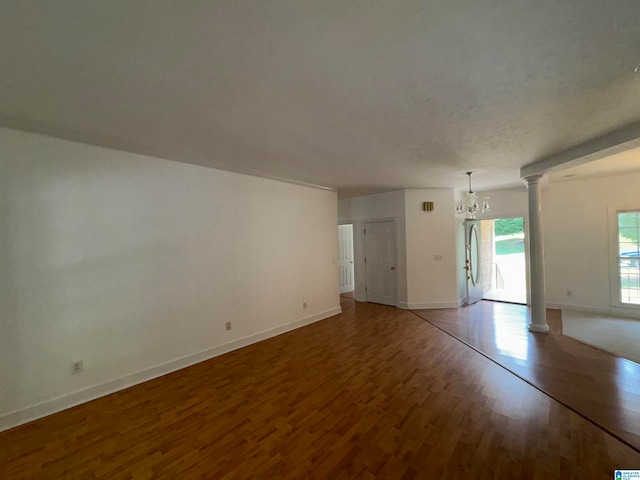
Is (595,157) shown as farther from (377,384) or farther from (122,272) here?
(122,272)

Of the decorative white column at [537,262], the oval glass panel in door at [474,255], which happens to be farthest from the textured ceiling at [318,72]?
the oval glass panel in door at [474,255]

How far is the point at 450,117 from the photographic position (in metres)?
2.37

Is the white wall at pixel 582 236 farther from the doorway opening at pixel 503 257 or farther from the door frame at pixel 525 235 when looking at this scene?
the doorway opening at pixel 503 257

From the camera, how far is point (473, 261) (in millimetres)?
6656

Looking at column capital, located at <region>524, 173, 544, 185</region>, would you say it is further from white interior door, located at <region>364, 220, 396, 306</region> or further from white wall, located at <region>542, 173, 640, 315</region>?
white interior door, located at <region>364, 220, 396, 306</region>

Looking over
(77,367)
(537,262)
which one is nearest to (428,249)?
(537,262)

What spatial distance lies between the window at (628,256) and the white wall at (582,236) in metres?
0.17

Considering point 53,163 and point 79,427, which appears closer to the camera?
point 79,427

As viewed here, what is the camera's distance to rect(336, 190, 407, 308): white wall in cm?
608

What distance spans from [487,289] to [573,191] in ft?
11.2

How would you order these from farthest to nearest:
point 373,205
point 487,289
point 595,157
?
1. point 487,289
2. point 373,205
3. point 595,157

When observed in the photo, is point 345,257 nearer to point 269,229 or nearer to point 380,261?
point 380,261

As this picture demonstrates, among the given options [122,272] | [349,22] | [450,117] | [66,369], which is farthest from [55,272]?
[450,117]

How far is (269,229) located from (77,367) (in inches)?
110
